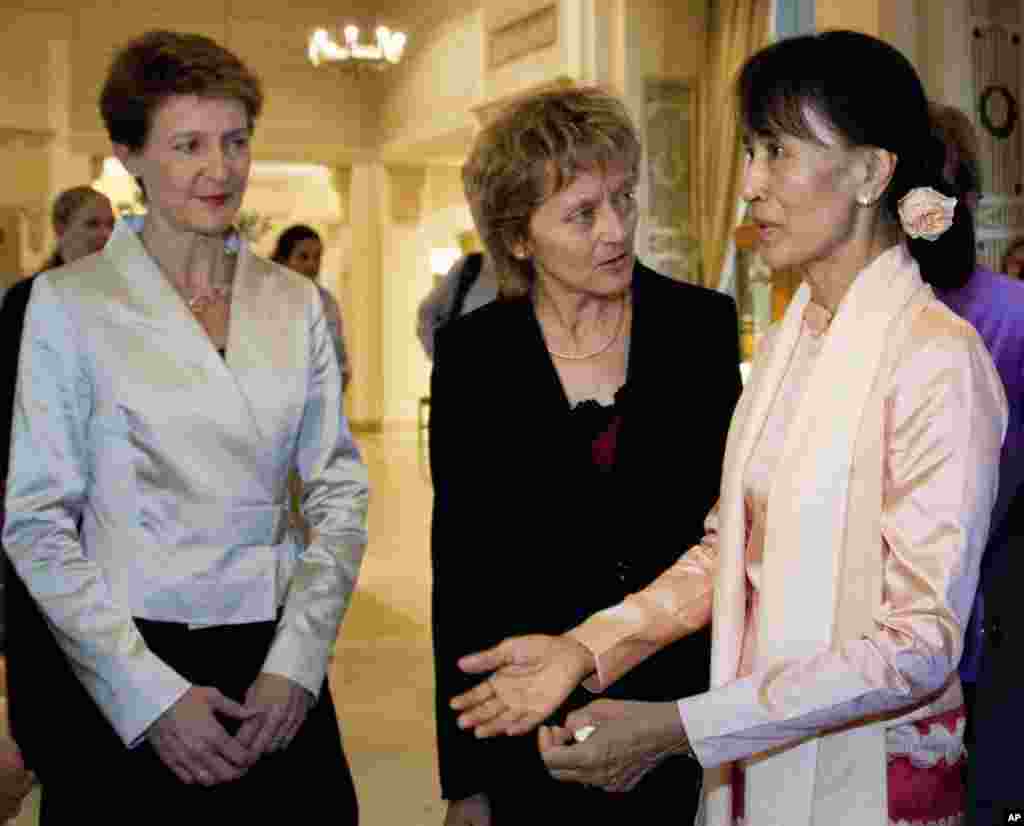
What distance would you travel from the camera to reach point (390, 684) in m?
6.07

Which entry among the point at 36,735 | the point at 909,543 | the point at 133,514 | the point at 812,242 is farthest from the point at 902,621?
the point at 36,735

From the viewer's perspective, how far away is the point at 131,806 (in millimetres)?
2197

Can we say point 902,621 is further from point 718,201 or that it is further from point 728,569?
point 718,201

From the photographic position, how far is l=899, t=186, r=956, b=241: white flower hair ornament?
1.84 meters

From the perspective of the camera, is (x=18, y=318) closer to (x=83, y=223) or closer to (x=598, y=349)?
(x=83, y=223)

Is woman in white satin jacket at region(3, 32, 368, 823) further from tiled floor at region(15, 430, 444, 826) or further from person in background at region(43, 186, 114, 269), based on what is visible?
person in background at region(43, 186, 114, 269)

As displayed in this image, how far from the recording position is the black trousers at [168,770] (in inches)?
86.7

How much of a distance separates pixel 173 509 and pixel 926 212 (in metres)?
1.23

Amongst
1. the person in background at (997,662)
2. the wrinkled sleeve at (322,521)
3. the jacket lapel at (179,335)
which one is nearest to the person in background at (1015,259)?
the person in background at (997,662)

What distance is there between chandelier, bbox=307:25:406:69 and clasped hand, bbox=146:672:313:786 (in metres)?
14.5

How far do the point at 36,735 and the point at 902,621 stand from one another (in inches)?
54.8

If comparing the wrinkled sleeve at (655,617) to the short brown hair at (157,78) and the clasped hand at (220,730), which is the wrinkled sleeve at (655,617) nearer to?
the clasped hand at (220,730)

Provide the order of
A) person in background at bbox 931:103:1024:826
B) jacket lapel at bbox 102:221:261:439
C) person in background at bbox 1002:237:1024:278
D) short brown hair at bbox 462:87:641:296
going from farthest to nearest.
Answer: person in background at bbox 1002:237:1024:278
short brown hair at bbox 462:87:641:296
jacket lapel at bbox 102:221:261:439
person in background at bbox 931:103:1024:826

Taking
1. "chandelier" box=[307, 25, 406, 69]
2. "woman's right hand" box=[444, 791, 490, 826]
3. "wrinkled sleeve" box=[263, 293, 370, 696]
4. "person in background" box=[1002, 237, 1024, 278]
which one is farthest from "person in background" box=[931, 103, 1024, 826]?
"chandelier" box=[307, 25, 406, 69]
